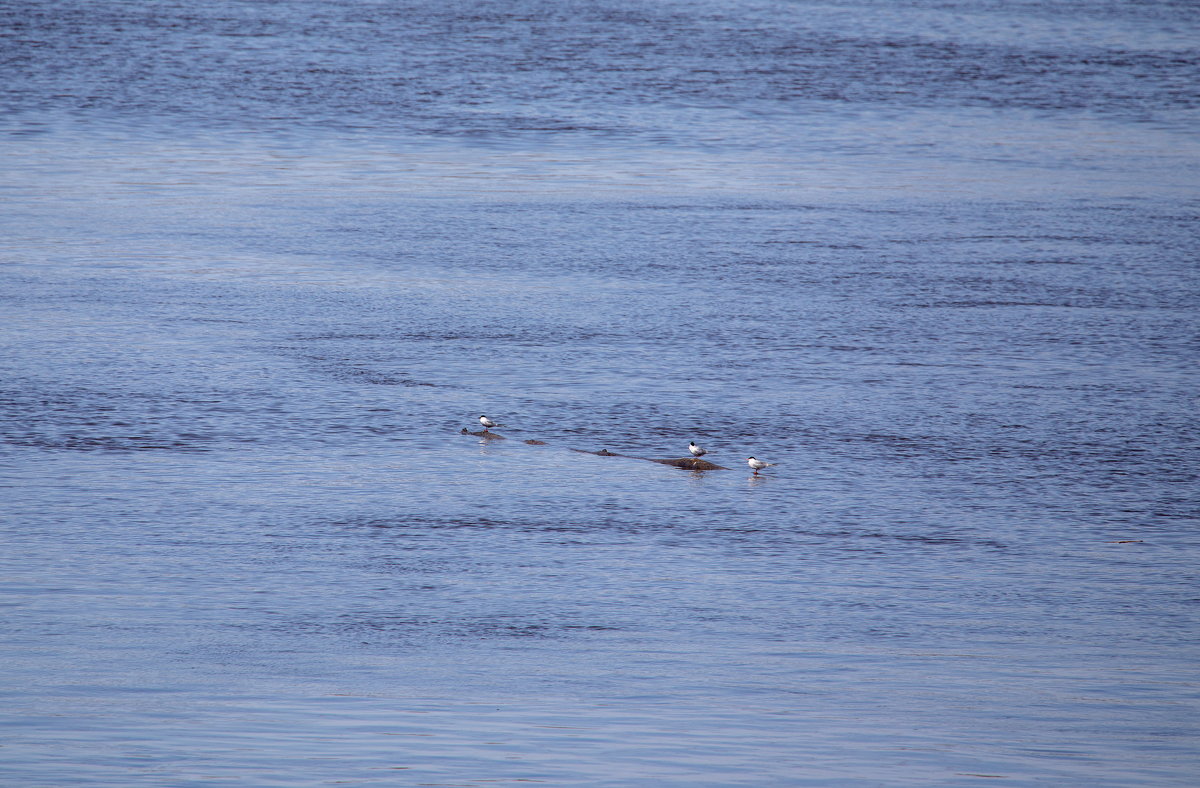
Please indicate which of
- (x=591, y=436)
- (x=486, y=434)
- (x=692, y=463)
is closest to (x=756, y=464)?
(x=692, y=463)

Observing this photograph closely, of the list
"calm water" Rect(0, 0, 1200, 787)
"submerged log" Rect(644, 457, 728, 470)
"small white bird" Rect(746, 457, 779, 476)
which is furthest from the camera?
"submerged log" Rect(644, 457, 728, 470)

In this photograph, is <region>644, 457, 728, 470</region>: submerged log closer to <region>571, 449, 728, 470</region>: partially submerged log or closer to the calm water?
<region>571, 449, 728, 470</region>: partially submerged log

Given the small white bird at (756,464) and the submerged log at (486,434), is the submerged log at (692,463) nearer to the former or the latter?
the small white bird at (756,464)

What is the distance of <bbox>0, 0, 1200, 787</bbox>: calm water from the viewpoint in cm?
613

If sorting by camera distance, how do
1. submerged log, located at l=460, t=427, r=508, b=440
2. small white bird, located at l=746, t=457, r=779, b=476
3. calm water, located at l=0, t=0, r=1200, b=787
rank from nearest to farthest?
calm water, located at l=0, t=0, r=1200, b=787
small white bird, located at l=746, t=457, r=779, b=476
submerged log, located at l=460, t=427, r=508, b=440

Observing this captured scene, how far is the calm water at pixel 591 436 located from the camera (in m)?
6.13

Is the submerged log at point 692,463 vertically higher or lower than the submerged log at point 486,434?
lower

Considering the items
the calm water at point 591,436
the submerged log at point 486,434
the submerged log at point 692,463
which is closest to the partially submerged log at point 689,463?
the submerged log at point 692,463

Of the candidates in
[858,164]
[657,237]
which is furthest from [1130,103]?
[657,237]

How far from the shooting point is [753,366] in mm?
10836

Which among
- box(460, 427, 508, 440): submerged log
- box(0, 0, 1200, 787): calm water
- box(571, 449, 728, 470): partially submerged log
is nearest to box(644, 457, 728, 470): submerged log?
box(571, 449, 728, 470): partially submerged log

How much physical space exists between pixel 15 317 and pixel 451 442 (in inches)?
167

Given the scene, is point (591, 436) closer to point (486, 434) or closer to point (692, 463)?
point (486, 434)

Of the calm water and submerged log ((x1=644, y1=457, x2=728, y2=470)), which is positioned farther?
submerged log ((x1=644, y1=457, x2=728, y2=470))
